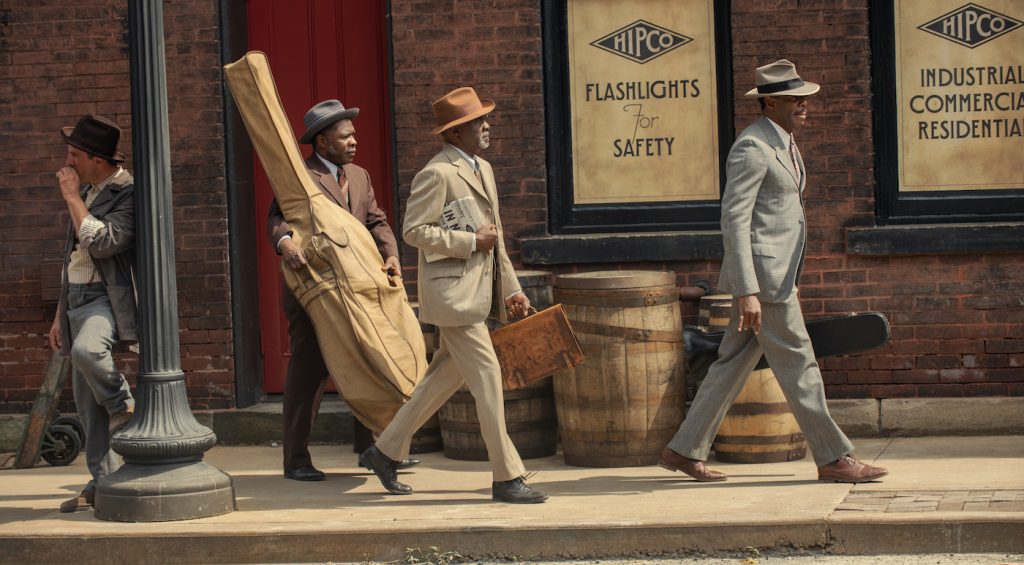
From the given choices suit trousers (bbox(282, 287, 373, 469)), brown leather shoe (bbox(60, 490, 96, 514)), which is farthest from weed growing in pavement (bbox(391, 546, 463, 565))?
brown leather shoe (bbox(60, 490, 96, 514))

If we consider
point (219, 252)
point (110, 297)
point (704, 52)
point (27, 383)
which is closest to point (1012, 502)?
point (704, 52)

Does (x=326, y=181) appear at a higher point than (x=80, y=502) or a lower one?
higher

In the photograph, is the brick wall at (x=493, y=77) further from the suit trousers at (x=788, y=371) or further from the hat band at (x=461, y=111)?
the suit trousers at (x=788, y=371)

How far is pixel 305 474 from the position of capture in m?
7.76

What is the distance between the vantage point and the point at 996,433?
835cm

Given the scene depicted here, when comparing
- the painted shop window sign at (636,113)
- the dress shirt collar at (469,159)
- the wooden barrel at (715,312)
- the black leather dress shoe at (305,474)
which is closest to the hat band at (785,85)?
the wooden barrel at (715,312)

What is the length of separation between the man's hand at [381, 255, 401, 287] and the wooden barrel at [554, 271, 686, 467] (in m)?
0.86

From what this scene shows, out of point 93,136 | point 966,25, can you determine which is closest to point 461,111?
point 93,136

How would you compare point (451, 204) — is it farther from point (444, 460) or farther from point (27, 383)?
point (27, 383)

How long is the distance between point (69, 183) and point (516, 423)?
2.69 m

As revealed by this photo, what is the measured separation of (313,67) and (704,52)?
95.1 inches

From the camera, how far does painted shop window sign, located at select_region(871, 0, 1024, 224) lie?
8.49m

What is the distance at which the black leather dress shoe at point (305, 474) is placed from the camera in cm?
775

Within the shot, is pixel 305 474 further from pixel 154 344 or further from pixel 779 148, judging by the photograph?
pixel 779 148
